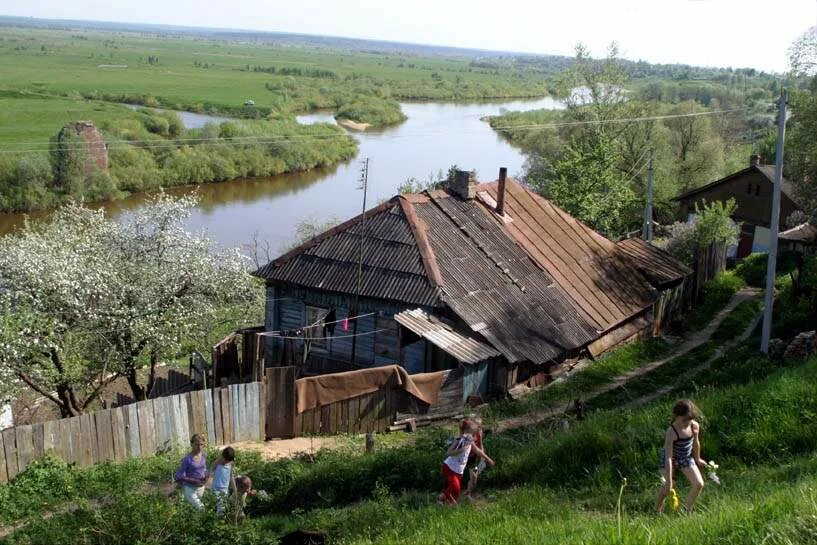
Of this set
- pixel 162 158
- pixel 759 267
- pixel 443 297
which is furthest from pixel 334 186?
pixel 443 297

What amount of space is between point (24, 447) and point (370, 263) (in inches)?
313

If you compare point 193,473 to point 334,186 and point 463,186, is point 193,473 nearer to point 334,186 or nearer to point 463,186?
point 463,186

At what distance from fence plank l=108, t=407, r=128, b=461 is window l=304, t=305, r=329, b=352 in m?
5.54

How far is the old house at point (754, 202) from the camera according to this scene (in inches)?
1336

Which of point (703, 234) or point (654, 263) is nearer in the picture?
point (654, 263)

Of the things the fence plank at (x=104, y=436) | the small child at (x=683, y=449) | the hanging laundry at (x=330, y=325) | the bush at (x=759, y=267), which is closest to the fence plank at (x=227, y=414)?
the fence plank at (x=104, y=436)

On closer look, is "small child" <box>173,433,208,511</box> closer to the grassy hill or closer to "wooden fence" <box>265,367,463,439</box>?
the grassy hill

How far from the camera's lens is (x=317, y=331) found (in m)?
17.6

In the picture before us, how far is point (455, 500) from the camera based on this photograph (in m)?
8.72

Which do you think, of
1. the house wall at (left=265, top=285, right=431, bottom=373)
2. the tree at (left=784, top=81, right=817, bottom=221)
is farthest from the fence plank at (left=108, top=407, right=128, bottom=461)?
the tree at (left=784, top=81, right=817, bottom=221)

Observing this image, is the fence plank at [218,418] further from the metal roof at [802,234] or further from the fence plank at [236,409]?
the metal roof at [802,234]

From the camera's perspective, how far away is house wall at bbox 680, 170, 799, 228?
112 ft

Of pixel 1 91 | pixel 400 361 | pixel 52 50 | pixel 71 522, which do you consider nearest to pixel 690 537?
pixel 71 522

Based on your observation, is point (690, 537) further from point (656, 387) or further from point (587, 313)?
point (587, 313)
